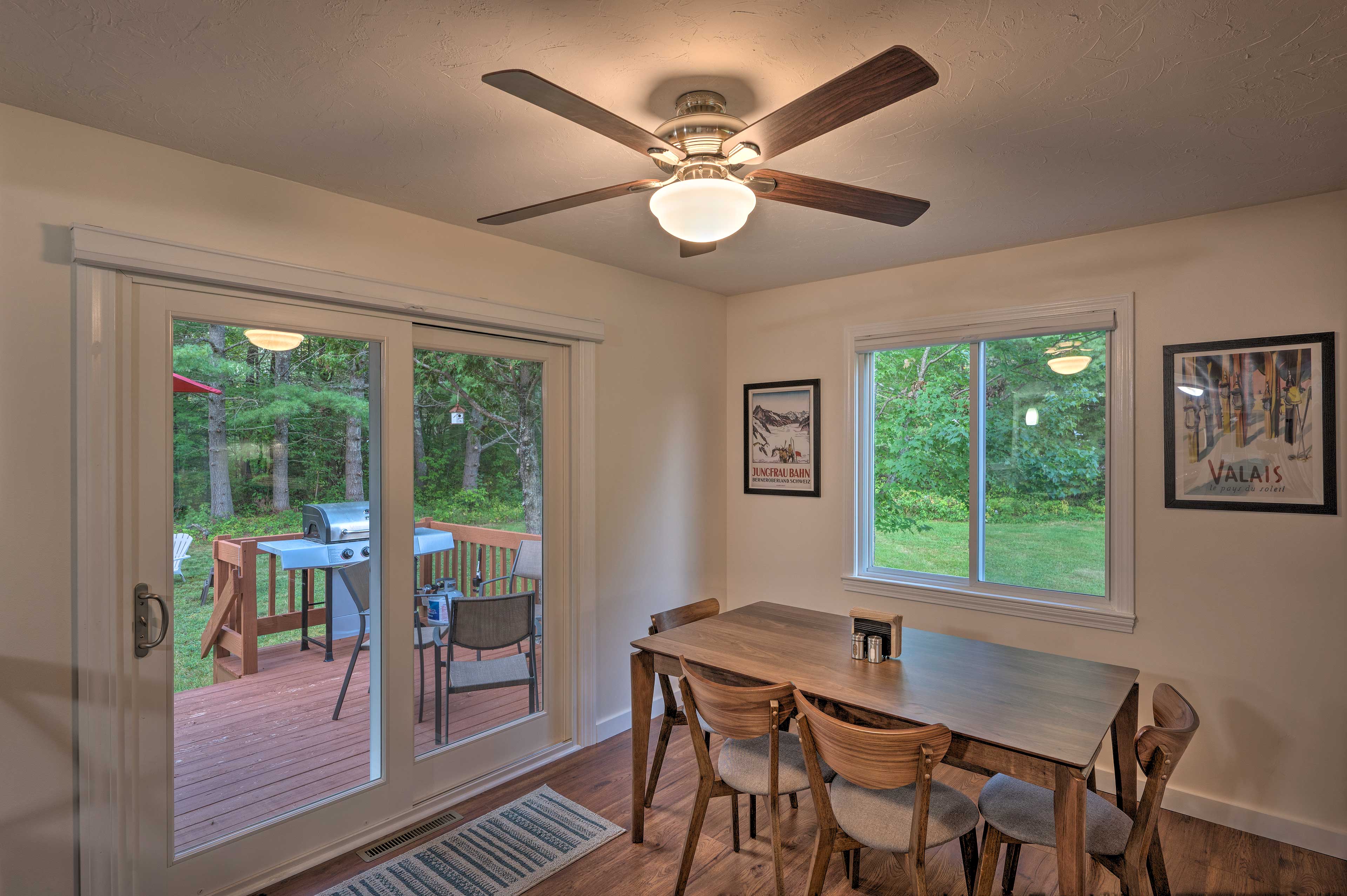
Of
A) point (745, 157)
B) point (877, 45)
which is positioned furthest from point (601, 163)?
point (877, 45)

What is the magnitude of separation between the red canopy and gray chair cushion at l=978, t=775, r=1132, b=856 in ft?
8.98

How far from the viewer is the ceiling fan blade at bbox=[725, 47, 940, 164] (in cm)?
119

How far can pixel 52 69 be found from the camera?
1.69 metres

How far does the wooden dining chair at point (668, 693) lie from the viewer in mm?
2688

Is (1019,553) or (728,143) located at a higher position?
(728,143)

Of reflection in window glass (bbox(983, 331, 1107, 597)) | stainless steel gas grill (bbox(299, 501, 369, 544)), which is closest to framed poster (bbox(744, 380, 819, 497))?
reflection in window glass (bbox(983, 331, 1107, 597))

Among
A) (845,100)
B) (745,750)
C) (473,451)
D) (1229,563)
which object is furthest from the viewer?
(473,451)

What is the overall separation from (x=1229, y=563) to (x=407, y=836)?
3478mm

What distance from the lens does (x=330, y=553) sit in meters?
2.61

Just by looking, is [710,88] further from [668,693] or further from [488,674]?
[488,674]

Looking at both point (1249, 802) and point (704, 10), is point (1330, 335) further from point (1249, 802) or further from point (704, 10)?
point (704, 10)

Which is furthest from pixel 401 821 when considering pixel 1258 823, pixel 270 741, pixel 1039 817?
pixel 1258 823

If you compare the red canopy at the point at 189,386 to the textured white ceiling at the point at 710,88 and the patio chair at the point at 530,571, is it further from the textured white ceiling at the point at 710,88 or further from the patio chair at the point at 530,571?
the patio chair at the point at 530,571

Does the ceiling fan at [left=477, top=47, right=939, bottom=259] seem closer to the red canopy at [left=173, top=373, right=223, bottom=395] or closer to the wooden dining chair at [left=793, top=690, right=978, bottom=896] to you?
the red canopy at [left=173, top=373, right=223, bottom=395]
